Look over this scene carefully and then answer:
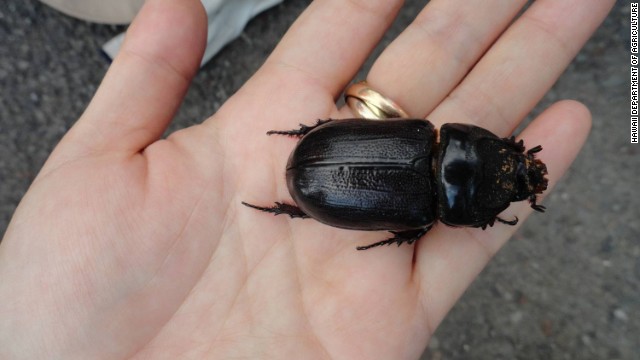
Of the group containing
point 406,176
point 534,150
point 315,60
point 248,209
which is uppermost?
point 315,60

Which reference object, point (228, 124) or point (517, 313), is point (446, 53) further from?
point (517, 313)

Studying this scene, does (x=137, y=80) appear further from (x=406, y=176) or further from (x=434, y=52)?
(x=434, y=52)

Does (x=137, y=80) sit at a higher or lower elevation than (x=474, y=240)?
higher

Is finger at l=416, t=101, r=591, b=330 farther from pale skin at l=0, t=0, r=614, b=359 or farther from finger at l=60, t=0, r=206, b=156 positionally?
finger at l=60, t=0, r=206, b=156

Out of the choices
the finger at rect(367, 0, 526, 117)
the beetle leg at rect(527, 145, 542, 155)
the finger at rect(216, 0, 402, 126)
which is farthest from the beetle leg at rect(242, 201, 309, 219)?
the beetle leg at rect(527, 145, 542, 155)

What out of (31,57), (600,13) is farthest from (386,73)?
(31,57)

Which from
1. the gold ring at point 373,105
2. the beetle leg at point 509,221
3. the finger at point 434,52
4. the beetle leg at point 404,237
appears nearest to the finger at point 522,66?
the finger at point 434,52

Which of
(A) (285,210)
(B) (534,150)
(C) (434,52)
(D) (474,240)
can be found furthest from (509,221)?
(A) (285,210)

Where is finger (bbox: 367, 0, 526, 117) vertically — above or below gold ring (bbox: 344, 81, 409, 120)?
above
